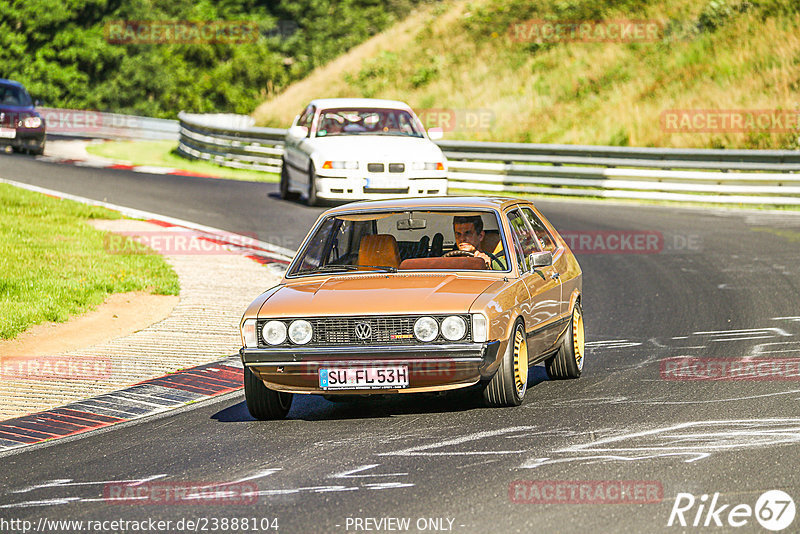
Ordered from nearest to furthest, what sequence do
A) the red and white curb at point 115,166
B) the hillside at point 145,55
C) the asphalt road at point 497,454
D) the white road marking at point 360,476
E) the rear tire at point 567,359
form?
1. the asphalt road at point 497,454
2. the white road marking at point 360,476
3. the rear tire at point 567,359
4. the red and white curb at point 115,166
5. the hillside at point 145,55

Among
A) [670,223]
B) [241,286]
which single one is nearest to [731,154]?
[670,223]

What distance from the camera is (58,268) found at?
14516 mm

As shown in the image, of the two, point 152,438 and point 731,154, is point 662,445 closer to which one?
point 152,438

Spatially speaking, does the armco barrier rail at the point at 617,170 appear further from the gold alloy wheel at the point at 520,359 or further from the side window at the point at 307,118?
the gold alloy wheel at the point at 520,359

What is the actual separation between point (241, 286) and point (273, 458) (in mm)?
7154

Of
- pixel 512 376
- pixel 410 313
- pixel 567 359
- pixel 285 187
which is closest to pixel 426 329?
pixel 410 313

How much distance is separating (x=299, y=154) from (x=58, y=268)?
6696mm

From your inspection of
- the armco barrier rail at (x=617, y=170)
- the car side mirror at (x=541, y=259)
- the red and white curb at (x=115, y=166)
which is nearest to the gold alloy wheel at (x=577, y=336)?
the car side mirror at (x=541, y=259)

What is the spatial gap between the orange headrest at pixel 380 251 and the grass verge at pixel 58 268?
4.07m

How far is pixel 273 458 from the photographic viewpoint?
22.7 feet

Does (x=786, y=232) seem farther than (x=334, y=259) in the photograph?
Yes

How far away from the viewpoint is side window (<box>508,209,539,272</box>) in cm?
887

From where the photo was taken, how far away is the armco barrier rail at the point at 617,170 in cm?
2239

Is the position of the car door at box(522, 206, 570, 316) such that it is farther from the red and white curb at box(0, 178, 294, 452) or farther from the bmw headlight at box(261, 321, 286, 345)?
the red and white curb at box(0, 178, 294, 452)
